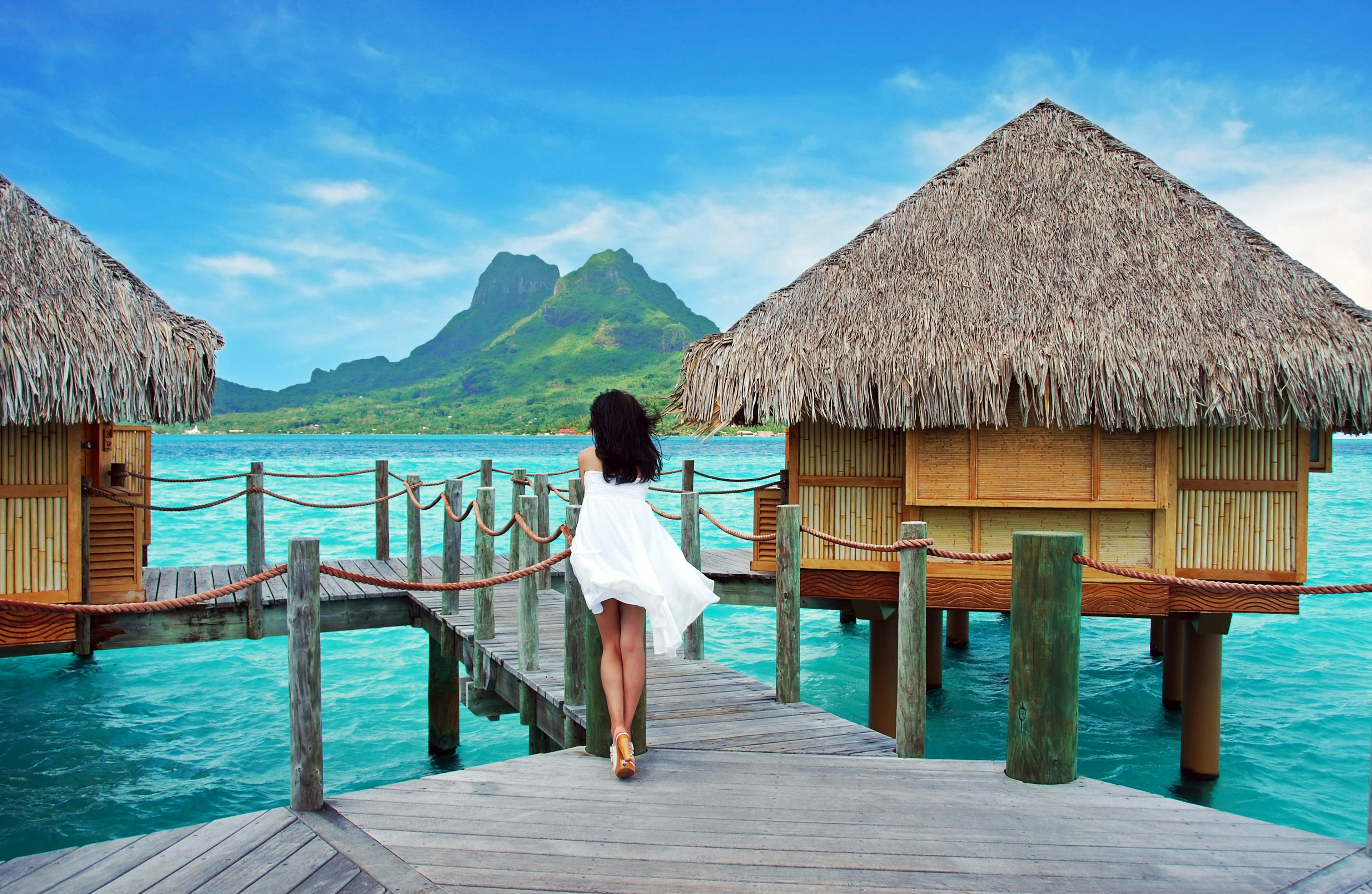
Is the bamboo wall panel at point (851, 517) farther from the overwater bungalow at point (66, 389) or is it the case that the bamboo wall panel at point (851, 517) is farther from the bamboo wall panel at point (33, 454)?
the bamboo wall panel at point (33, 454)

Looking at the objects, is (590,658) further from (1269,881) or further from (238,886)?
(1269,881)

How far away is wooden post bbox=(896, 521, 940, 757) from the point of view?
430 cm

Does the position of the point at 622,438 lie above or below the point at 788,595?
above

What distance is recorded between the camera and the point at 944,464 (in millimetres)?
7902

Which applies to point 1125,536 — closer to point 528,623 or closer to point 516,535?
point 528,623

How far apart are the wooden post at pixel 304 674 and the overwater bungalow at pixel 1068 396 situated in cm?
513

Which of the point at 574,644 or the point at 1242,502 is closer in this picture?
the point at 574,644

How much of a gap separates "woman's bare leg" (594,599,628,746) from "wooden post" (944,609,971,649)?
10.6 m

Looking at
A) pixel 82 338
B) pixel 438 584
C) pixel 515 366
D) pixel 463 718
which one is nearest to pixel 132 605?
pixel 438 584

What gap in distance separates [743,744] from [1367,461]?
95615 millimetres

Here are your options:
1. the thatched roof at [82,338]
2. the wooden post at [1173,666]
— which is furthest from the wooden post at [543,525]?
the wooden post at [1173,666]

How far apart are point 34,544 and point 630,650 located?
5796mm

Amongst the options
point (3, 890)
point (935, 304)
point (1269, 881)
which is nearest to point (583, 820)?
point (3, 890)

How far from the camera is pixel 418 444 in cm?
9731
